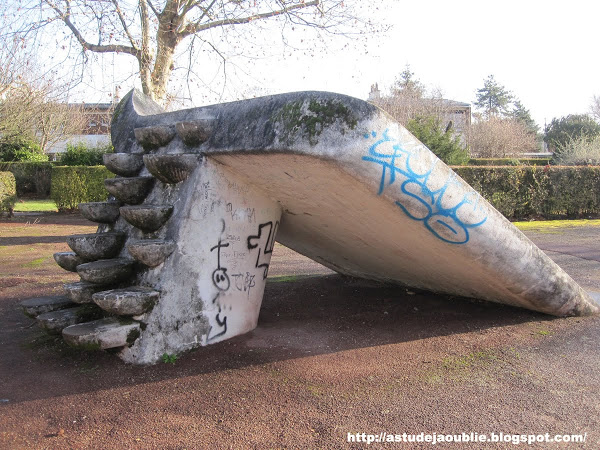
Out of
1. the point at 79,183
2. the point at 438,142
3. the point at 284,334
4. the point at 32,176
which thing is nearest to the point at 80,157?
the point at 32,176

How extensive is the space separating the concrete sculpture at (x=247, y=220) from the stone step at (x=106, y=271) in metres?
0.01

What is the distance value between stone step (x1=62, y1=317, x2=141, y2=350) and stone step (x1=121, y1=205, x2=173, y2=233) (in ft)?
2.55

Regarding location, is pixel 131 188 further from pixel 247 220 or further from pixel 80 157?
pixel 80 157

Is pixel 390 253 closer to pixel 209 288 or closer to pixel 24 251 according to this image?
pixel 209 288

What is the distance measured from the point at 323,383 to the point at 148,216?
189 centimetres

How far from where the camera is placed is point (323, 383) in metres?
3.52

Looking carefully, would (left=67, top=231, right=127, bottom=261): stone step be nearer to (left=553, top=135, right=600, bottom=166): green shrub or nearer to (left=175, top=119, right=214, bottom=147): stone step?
(left=175, top=119, right=214, bottom=147): stone step

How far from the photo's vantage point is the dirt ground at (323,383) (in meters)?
2.88

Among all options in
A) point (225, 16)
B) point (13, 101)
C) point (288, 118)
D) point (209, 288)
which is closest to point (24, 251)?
point (225, 16)

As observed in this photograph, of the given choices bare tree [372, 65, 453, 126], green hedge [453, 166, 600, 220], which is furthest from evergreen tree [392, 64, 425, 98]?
green hedge [453, 166, 600, 220]

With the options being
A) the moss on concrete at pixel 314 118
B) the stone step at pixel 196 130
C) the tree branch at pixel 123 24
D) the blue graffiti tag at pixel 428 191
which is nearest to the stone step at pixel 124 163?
the stone step at pixel 196 130

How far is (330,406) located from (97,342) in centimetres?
174

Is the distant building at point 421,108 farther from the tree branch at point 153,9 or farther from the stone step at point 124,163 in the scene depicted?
the stone step at point 124,163

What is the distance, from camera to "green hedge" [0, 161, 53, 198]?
24.1 metres
